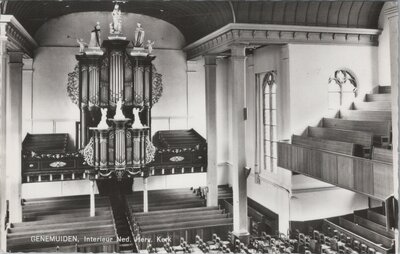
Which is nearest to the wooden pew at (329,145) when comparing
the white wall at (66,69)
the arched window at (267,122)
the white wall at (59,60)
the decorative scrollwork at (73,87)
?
the arched window at (267,122)

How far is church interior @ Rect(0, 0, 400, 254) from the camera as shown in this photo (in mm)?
12195

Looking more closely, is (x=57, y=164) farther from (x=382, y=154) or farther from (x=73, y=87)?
(x=382, y=154)

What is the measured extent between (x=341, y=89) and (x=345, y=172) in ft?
15.1

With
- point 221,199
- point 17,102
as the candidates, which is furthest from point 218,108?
point 17,102

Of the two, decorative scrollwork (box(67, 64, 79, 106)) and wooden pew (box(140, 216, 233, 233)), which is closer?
wooden pew (box(140, 216, 233, 233))

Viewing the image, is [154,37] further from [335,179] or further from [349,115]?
[335,179]

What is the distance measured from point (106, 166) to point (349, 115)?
28.5 ft

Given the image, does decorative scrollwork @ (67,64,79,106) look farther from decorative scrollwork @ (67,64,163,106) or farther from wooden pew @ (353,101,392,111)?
wooden pew @ (353,101,392,111)

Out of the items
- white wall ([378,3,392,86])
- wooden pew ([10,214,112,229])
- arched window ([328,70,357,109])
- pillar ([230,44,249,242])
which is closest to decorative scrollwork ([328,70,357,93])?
arched window ([328,70,357,109])

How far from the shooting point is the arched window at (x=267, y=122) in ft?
51.7

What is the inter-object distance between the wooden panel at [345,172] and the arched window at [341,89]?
399cm

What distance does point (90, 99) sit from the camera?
15328mm

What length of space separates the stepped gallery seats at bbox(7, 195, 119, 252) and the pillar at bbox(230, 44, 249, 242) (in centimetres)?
398

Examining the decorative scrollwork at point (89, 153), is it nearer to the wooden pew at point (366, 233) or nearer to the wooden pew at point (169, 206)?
the wooden pew at point (169, 206)
